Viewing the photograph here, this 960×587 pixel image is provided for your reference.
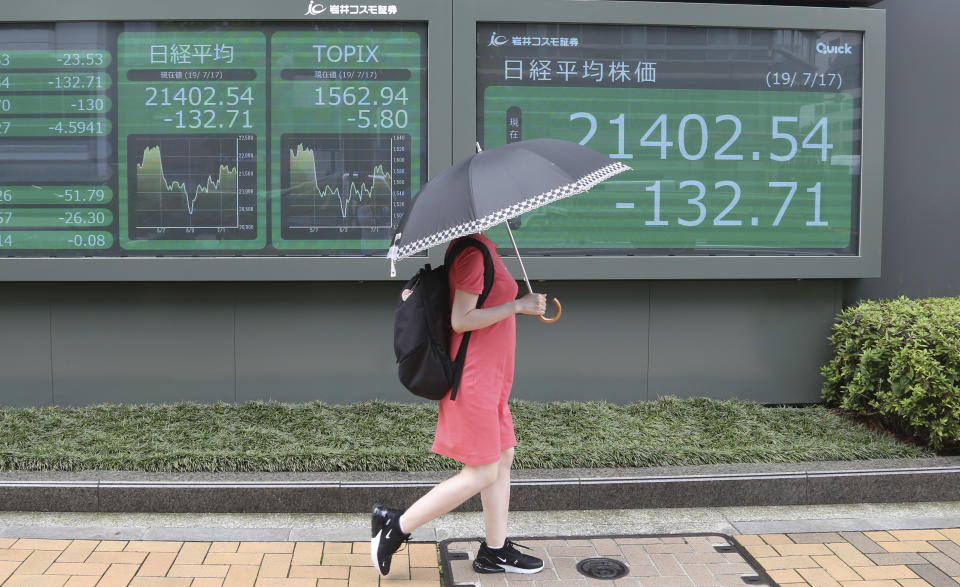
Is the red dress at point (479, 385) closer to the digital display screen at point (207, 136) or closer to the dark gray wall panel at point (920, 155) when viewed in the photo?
the digital display screen at point (207, 136)

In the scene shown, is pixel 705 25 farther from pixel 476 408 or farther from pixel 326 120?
pixel 476 408

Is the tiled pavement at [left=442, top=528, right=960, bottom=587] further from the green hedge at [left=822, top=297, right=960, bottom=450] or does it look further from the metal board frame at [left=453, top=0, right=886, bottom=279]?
the metal board frame at [left=453, top=0, right=886, bottom=279]

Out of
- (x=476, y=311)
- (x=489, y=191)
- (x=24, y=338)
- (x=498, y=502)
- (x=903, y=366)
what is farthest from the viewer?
(x=24, y=338)

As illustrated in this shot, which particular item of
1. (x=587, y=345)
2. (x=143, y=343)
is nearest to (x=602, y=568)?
(x=587, y=345)

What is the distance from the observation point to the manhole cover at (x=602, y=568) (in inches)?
165

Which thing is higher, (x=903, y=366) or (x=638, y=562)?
(x=903, y=366)

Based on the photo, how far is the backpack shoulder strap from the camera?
390cm

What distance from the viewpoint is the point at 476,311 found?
3857 millimetres

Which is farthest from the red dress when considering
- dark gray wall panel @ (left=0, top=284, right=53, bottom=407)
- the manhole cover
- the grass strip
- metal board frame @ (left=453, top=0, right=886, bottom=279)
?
dark gray wall panel @ (left=0, top=284, right=53, bottom=407)

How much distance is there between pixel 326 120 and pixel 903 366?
3.92m

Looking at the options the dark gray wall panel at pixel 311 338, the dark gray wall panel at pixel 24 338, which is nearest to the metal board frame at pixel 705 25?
the dark gray wall panel at pixel 311 338

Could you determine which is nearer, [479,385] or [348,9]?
[479,385]

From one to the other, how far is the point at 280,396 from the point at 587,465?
7.80 feet

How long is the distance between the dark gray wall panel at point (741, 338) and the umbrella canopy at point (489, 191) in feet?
9.96
